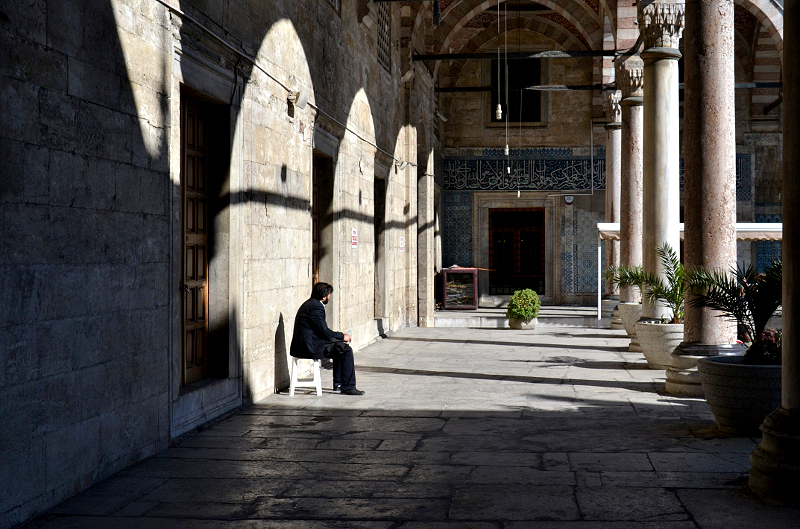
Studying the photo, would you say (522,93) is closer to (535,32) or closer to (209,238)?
(535,32)

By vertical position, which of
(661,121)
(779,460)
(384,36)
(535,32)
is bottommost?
(779,460)

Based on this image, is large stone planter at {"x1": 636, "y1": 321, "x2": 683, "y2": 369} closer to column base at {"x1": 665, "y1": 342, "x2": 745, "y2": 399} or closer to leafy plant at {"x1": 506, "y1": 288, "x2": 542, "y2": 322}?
column base at {"x1": 665, "y1": 342, "x2": 745, "y2": 399}

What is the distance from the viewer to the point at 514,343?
1326 centimetres

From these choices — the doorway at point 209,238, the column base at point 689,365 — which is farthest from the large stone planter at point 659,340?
the doorway at point 209,238

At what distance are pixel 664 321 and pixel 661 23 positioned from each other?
316cm

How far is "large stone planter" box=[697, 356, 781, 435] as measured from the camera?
216 inches

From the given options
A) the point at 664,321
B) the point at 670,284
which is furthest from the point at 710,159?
the point at 664,321

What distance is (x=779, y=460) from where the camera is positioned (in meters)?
4.27

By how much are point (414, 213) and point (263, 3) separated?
8.58 meters

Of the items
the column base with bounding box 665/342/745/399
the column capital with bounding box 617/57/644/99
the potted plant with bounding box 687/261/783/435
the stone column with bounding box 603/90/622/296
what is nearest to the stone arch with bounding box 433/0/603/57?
the stone column with bounding box 603/90/622/296

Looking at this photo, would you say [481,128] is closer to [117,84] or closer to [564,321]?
[564,321]

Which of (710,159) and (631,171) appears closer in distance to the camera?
(710,159)

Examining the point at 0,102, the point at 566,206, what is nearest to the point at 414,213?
the point at 566,206

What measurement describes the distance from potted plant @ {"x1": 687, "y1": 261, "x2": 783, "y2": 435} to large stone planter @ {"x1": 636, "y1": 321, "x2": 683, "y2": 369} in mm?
2881
